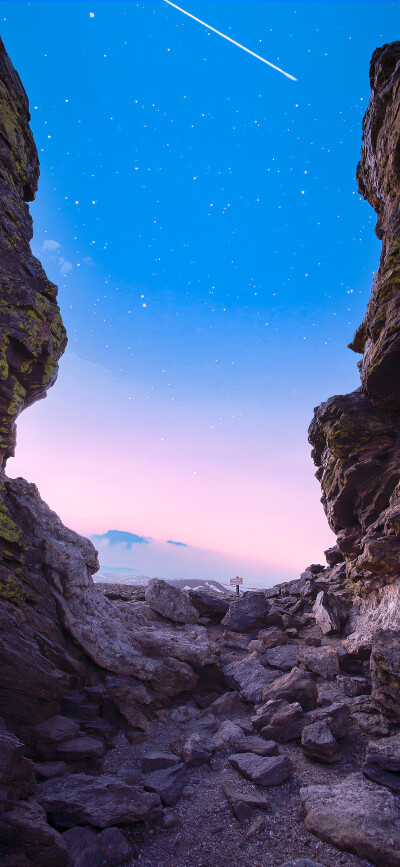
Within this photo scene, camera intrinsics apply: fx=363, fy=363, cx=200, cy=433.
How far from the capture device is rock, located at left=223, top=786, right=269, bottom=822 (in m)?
7.98

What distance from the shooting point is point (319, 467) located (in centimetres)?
2702

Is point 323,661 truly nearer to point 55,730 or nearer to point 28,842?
point 55,730

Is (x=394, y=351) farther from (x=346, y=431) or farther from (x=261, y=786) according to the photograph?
(x=261, y=786)

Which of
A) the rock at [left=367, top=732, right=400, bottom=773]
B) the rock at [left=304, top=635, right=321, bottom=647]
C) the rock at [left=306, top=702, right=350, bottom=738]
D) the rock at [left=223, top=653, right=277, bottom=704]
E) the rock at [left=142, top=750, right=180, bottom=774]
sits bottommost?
the rock at [left=142, top=750, right=180, bottom=774]

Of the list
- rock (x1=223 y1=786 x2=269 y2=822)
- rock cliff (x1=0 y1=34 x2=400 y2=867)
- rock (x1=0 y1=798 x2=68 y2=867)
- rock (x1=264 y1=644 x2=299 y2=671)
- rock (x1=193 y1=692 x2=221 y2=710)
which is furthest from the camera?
rock (x1=264 y1=644 x2=299 y2=671)

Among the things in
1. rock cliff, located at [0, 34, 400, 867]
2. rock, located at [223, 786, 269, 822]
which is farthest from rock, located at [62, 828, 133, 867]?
rock, located at [223, 786, 269, 822]

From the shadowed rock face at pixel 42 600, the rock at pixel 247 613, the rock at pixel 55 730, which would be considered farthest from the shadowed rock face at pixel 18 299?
the rock at pixel 247 613

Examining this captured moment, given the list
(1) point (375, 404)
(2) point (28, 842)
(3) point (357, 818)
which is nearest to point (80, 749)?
(2) point (28, 842)

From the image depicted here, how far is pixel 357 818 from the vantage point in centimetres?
709

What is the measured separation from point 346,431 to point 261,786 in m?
18.7

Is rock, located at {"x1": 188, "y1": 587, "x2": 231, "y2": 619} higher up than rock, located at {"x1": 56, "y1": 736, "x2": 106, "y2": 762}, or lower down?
higher up

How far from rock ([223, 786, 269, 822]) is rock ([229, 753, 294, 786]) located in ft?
1.63

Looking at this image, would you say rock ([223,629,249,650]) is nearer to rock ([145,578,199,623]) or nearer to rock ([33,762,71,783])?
rock ([145,578,199,623])

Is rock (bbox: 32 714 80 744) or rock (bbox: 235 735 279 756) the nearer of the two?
rock (bbox: 32 714 80 744)
